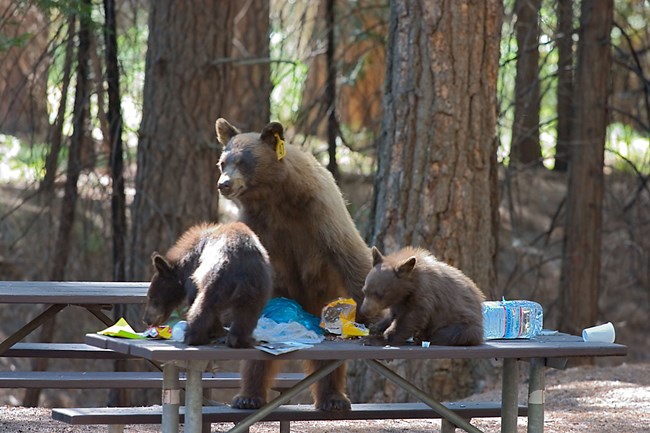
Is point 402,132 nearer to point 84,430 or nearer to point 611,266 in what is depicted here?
point 84,430

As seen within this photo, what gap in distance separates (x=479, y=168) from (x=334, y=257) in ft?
10.3

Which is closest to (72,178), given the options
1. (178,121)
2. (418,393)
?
(178,121)

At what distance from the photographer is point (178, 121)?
10.8m

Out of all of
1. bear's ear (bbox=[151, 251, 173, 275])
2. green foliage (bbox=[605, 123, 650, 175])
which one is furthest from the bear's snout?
green foliage (bbox=[605, 123, 650, 175])

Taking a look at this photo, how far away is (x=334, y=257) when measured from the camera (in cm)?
534

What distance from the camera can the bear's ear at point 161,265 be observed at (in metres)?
4.56

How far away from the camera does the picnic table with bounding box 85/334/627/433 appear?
13.5 feet

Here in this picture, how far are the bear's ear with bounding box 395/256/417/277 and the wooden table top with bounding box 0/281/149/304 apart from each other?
1.53m

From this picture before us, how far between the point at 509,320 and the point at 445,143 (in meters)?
3.19

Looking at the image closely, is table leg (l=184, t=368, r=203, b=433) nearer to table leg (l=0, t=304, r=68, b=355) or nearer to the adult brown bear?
the adult brown bear

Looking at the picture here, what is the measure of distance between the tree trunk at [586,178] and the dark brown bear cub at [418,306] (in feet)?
20.5

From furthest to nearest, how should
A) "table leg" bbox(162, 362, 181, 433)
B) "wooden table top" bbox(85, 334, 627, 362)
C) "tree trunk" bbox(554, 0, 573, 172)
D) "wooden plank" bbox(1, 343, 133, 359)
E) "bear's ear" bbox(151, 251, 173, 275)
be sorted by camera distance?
"tree trunk" bbox(554, 0, 573, 172) < "wooden plank" bbox(1, 343, 133, 359) < "bear's ear" bbox(151, 251, 173, 275) < "table leg" bbox(162, 362, 181, 433) < "wooden table top" bbox(85, 334, 627, 362)

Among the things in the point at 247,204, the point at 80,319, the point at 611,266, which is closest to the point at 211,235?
the point at 247,204

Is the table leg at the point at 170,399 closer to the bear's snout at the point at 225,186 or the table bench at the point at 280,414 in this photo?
the table bench at the point at 280,414
